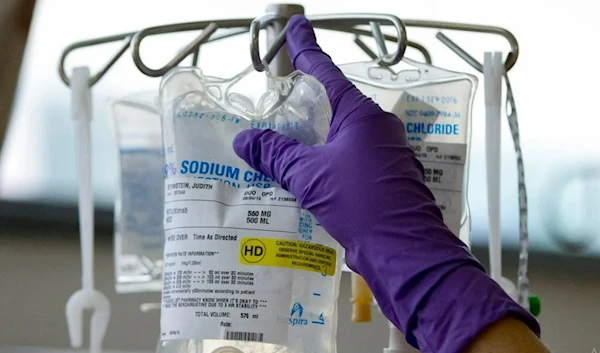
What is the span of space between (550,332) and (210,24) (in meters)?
1.05

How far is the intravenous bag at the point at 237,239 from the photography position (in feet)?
2.43

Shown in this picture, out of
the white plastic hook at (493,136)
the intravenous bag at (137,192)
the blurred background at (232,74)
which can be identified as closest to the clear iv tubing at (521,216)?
the white plastic hook at (493,136)

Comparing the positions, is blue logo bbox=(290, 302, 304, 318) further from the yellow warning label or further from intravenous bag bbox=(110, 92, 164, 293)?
intravenous bag bbox=(110, 92, 164, 293)

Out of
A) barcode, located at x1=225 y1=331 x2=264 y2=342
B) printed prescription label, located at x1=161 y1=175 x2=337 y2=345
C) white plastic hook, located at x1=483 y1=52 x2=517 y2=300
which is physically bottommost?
barcode, located at x1=225 y1=331 x2=264 y2=342

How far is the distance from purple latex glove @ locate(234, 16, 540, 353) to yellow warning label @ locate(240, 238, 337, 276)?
1.3 inches

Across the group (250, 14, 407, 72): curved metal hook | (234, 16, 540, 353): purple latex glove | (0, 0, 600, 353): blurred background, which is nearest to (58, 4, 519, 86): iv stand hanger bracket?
(250, 14, 407, 72): curved metal hook

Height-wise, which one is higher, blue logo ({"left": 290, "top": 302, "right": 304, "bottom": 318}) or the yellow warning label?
the yellow warning label

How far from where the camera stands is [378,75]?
0.93 metres

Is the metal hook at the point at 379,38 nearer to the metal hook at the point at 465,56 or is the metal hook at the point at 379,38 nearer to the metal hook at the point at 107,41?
the metal hook at the point at 465,56

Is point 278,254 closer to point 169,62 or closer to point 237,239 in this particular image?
point 237,239

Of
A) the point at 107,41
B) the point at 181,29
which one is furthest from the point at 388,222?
the point at 107,41

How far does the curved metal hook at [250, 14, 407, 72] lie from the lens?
81 centimetres

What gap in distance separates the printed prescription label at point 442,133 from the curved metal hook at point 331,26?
7cm

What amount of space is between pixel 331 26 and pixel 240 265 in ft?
1.14
